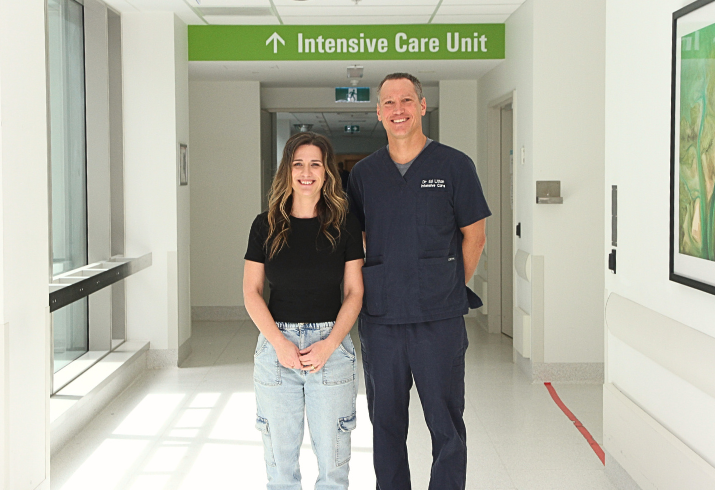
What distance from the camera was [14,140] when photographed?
2.79 metres

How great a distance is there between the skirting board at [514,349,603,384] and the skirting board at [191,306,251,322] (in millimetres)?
3949

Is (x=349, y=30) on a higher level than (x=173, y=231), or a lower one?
higher

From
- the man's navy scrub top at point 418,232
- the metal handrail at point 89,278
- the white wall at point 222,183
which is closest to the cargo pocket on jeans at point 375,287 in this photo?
the man's navy scrub top at point 418,232

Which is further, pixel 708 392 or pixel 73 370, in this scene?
pixel 73 370

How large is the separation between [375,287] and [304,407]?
1.67 feet

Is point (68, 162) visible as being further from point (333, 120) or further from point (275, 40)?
point (333, 120)

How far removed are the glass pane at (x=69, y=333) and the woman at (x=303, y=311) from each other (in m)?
2.74

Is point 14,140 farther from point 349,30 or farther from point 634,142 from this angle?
point 349,30

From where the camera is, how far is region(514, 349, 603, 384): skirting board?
18.6ft

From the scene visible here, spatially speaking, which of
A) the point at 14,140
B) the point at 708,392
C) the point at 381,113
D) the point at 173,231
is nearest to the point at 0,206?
the point at 14,140

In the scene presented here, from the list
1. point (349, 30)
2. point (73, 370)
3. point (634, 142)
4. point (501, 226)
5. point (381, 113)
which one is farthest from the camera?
point (501, 226)

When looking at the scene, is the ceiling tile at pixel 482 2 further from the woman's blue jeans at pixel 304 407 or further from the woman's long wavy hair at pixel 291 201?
the woman's blue jeans at pixel 304 407

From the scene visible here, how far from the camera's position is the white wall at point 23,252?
2730 mm

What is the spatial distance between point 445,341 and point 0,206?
1.68 m
